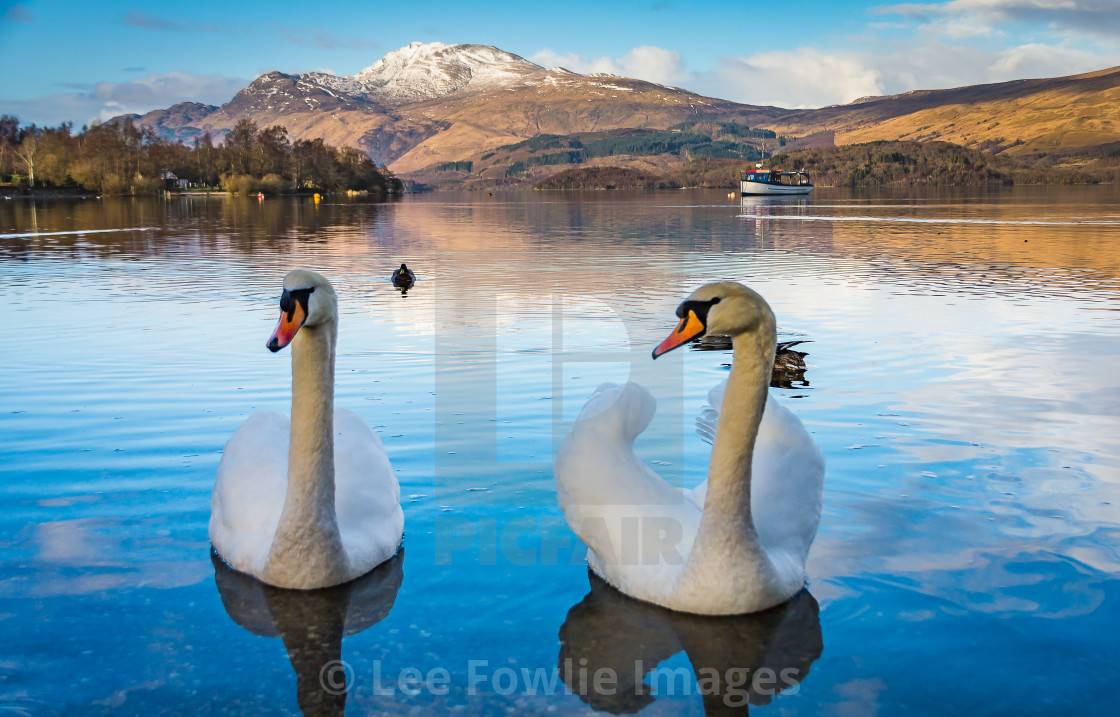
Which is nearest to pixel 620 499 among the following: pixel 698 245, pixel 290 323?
Answer: pixel 290 323

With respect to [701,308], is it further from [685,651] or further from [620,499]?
[685,651]

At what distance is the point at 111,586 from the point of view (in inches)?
213

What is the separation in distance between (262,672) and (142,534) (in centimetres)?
213

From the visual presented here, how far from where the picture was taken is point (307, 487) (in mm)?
4918

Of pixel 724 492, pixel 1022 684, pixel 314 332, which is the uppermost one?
pixel 314 332

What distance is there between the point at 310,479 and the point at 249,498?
2.68 feet

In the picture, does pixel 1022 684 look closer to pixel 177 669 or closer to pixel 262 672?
pixel 262 672

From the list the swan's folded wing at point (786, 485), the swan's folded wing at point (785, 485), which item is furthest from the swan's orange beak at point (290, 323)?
the swan's folded wing at point (786, 485)

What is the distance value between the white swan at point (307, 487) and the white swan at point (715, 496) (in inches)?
48.8

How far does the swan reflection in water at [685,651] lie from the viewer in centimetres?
441

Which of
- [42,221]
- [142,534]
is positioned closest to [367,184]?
[42,221]

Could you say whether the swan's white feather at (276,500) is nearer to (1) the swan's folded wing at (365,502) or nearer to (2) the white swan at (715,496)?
(1) the swan's folded wing at (365,502)

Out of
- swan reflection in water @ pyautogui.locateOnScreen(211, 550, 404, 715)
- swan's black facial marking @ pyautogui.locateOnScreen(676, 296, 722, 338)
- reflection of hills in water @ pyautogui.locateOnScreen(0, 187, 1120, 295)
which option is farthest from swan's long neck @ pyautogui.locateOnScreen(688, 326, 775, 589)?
reflection of hills in water @ pyautogui.locateOnScreen(0, 187, 1120, 295)

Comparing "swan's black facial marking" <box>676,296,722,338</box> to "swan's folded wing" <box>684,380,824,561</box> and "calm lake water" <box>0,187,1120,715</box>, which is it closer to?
"swan's folded wing" <box>684,380,824,561</box>
